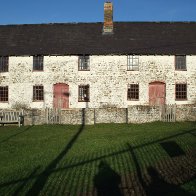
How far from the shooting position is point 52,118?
2612 centimetres

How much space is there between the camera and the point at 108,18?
119ft

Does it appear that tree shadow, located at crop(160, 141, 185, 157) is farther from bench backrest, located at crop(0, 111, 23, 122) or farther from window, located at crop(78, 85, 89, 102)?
window, located at crop(78, 85, 89, 102)

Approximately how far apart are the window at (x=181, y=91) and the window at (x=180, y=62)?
1698mm

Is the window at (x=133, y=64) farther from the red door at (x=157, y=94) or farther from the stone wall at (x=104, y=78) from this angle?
the red door at (x=157, y=94)

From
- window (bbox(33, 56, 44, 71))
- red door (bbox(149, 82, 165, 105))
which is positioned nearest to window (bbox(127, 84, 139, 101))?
red door (bbox(149, 82, 165, 105))

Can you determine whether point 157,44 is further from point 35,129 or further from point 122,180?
point 122,180

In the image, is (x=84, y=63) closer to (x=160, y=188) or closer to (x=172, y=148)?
(x=172, y=148)

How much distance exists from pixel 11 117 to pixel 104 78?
10.0m

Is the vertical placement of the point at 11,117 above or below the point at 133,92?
below

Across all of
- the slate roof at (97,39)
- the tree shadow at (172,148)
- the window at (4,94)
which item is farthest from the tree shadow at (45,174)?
the window at (4,94)

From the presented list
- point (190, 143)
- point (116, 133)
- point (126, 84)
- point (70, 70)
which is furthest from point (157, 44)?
point (190, 143)

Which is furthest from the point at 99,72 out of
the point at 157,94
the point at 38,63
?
the point at 38,63

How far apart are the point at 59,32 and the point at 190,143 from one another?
23740 millimetres

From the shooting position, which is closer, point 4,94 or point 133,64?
point 133,64
